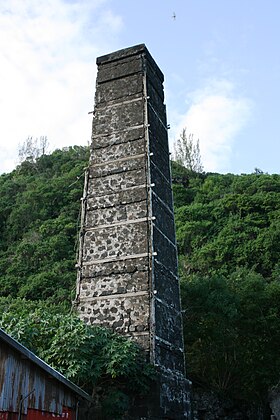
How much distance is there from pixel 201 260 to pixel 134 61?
512 inches

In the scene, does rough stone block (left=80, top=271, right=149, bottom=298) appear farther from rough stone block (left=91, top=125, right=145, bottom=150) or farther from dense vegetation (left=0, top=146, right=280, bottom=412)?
rough stone block (left=91, top=125, right=145, bottom=150)

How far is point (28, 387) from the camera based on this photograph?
6977 millimetres

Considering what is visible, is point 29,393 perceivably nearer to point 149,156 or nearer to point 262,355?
point 149,156

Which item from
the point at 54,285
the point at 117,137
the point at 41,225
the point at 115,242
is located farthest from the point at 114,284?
the point at 41,225

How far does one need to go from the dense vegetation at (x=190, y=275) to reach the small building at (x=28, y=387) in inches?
72.8

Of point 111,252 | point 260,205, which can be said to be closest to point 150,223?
point 111,252

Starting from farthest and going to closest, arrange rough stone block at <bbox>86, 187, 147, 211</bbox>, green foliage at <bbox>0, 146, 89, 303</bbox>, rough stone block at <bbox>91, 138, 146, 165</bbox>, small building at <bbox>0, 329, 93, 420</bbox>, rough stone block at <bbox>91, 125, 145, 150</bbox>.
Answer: green foliage at <bbox>0, 146, 89, 303</bbox> < rough stone block at <bbox>91, 125, 145, 150</bbox> < rough stone block at <bbox>91, 138, 146, 165</bbox> < rough stone block at <bbox>86, 187, 147, 211</bbox> < small building at <bbox>0, 329, 93, 420</bbox>

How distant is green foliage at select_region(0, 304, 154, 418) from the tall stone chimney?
2.07ft

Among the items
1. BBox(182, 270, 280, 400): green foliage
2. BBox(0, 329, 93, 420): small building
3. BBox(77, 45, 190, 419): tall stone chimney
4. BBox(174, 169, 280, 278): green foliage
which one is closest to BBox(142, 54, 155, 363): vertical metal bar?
BBox(77, 45, 190, 419): tall stone chimney

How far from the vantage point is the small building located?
6477 millimetres

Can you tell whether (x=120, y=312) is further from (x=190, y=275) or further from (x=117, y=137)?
(x=190, y=275)

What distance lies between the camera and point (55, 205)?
31.2 m

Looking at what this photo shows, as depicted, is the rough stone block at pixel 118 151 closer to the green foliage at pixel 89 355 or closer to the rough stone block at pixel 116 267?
the rough stone block at pixel 116 267

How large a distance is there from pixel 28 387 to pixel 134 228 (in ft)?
22.4
